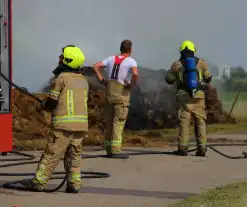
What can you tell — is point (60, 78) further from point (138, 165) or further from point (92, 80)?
point (92, 80)

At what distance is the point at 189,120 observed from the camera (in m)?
11.7

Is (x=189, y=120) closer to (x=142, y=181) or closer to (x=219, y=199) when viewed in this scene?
(x=142, y=181)

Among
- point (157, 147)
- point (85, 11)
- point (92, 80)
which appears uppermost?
point (85, 11)

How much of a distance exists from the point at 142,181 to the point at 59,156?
4.94ft

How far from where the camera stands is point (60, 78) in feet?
25.9

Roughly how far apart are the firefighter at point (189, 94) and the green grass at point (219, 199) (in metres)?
3.78

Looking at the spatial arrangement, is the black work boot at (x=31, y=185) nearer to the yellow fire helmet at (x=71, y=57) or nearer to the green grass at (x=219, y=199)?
the yellow fire helmet at (x=71, y=57)

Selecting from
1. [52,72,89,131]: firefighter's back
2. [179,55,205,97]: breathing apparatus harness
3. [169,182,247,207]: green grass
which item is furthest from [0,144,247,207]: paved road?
[179,55,205,97]: breathing apparatus harness

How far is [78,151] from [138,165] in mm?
2691

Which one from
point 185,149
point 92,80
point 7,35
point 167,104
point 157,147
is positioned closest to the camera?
point 7,35

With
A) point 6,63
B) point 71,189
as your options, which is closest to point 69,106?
point 71,189

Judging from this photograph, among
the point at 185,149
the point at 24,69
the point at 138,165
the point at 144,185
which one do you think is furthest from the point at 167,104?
the point at 144,185

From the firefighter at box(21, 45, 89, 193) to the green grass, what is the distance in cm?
133

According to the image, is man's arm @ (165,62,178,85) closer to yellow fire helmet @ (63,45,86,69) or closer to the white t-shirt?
the white t-shirt
